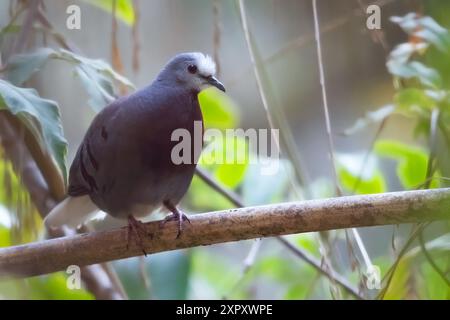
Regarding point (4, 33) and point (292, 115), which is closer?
point (4, 33)

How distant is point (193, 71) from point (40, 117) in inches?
13.7

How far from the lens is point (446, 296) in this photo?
56.4 inches

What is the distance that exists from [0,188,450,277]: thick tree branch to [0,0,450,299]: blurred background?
0.21 metres

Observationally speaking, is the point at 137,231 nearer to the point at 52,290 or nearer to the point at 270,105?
the point at 52,290

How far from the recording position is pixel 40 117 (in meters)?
1.12

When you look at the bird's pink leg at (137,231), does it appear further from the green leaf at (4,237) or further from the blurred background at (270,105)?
the green leaf at (4,237)

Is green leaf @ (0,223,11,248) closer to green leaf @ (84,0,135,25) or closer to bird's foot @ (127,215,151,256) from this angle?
bird's foot @ (127,215,151,256)

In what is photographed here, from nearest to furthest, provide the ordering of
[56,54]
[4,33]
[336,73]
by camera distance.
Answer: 1. [56,54]
2. [4,33]
3. [336,73]

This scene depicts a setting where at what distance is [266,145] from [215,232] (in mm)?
483

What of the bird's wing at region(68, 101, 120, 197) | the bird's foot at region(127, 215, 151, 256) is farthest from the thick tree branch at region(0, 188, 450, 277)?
the bird's wing at region(68, 101, 120, 197)

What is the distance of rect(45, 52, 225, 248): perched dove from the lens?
130 cm

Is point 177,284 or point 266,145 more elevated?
point 266,145
